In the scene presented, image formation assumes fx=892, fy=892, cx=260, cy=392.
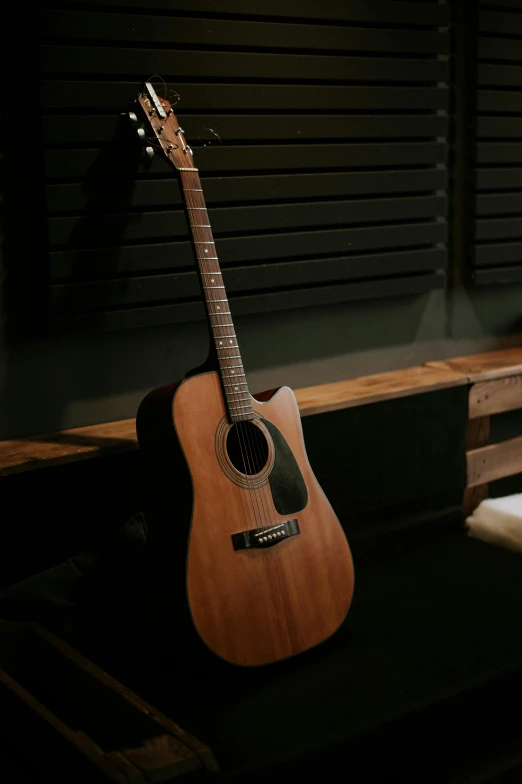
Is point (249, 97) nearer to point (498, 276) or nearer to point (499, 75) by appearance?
point (499, 75)

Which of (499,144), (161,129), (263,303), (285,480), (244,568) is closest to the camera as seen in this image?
(244,568)

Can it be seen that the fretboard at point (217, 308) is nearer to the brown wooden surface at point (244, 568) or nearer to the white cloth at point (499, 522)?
the brown wooden surface at point (244, 568)

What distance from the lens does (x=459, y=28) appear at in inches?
141

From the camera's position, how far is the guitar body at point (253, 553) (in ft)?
7.92

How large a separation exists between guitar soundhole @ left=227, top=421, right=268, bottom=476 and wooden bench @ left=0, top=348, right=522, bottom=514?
0.36m

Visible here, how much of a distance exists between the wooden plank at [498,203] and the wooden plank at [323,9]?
0.71 m

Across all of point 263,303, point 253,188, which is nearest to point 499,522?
point 263,303

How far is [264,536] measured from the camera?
251cm

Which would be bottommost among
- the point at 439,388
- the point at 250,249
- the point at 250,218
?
the point at 439,388

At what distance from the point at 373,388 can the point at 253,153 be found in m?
0.96

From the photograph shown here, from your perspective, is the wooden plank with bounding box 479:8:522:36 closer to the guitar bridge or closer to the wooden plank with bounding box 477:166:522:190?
the wooden plank with bounding box 477:166:522:190

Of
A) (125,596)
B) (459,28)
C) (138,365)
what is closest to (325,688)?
(125,596)

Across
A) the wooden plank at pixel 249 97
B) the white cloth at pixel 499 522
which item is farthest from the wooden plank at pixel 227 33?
the white cloth at pixel 499 522

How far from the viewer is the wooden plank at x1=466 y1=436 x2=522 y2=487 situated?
11.8 ft
